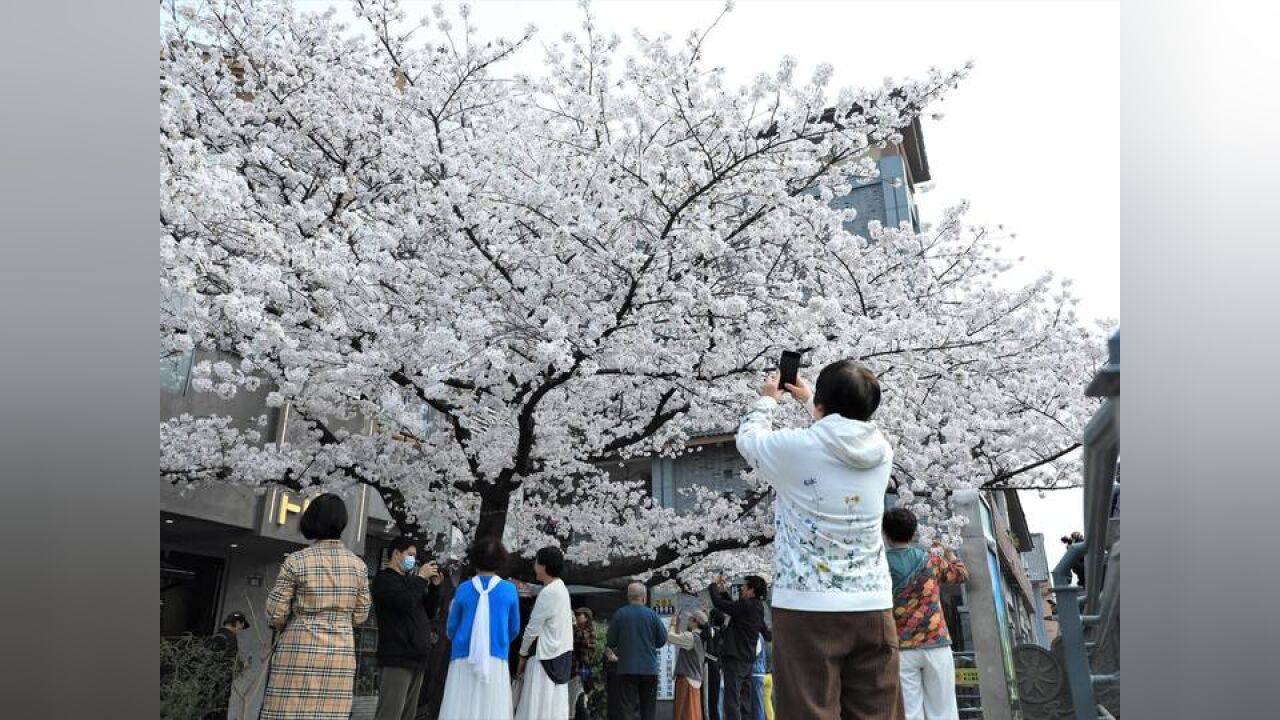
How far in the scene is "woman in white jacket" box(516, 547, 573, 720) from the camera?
5.36 m

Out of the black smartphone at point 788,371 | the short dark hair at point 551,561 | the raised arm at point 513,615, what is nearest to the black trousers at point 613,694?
the short dark hair at point 551,561

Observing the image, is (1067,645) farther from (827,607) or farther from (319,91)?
(319,91)

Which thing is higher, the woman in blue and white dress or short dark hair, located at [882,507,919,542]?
short dark hair, located at [882,507,919,542]

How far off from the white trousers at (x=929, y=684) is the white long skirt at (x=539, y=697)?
2197 millimetres

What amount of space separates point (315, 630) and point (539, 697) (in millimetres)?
1819

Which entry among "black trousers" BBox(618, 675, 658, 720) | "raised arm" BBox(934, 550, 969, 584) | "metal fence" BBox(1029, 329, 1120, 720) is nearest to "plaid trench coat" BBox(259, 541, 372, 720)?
"metal fence" BBox(1029, 329, 1120, 720)

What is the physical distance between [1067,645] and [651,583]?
26.5 feet

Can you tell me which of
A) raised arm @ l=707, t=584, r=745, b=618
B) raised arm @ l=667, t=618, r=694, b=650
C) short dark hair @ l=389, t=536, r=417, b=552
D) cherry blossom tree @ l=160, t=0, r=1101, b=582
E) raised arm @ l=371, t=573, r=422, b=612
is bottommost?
raised arm @ l=667, t=618, r=694, b=650

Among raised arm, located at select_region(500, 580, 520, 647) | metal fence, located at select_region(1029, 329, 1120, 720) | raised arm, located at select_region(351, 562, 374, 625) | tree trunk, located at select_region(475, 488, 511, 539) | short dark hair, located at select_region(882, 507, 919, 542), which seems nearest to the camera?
metal fence, located at select_region(1029, 329, 1120, 720)

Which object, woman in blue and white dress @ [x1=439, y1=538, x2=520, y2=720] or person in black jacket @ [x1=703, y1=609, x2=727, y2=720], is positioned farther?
person in black jacket @ [x1=703, y1=609, x2=727, y2=720]

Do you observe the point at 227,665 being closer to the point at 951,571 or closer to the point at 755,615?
the point at 755,615

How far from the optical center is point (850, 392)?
2.96 metres

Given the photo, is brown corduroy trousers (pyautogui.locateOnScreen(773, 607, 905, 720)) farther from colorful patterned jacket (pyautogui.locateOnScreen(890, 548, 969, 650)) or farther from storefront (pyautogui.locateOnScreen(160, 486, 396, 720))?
storefront (pyautogui.locateOnScreen(160, 486, 396, 720))

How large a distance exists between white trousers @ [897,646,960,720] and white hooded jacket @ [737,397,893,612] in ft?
6.14
